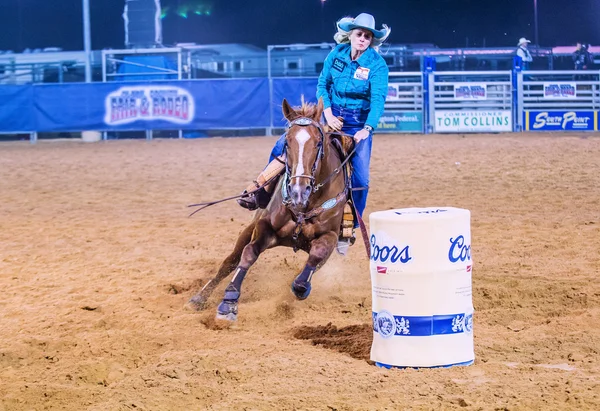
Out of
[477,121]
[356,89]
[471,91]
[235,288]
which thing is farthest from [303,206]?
[471,91]

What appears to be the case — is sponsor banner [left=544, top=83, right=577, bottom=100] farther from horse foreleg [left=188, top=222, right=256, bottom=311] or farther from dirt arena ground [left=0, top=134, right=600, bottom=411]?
horse foreleg [left=188, top=222, right=256, bottom=311]

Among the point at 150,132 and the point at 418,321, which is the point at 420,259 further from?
the point at 150,132

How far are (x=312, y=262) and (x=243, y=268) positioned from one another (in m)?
0.54

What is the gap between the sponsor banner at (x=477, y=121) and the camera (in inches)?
868

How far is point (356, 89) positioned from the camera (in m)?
6.69

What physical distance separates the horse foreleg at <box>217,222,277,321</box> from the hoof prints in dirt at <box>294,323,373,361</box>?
0.55 metres

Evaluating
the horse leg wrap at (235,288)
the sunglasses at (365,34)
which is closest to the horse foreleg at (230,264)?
the horse leg wrap at (235,288)

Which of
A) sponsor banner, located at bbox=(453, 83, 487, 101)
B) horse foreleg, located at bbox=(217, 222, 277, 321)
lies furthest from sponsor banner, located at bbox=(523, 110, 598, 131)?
horse foreleg, located at bbox=(217, 222, 277, 321)

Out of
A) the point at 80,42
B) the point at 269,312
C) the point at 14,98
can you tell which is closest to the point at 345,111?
the point at 269,312

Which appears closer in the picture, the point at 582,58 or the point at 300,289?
the point at 300,289

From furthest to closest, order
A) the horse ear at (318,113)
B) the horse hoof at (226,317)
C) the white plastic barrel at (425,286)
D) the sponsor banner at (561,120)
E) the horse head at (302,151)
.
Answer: the sponsor banner at (561,120) → the horse ear at (318,113) → the horse hoof at (226,317) → the horse head at (302,151) → the white plastic barrel at (425,286)

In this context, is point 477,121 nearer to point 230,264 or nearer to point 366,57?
point 366,57

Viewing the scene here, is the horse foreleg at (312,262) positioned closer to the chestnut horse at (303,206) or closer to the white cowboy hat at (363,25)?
the chestnut horse at (303,206)

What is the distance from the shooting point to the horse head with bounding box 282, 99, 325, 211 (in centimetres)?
550
